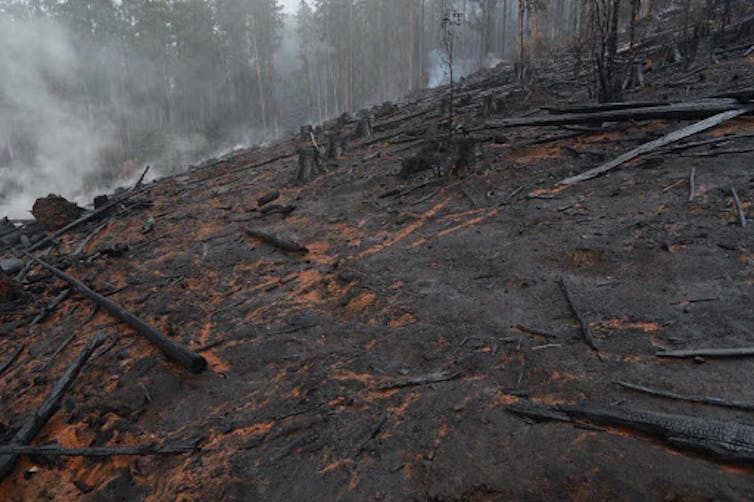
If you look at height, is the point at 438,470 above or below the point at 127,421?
above

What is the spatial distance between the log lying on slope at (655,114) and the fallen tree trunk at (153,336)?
25.0 ft

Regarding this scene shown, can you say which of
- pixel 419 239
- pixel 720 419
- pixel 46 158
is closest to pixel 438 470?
pixel 720 419

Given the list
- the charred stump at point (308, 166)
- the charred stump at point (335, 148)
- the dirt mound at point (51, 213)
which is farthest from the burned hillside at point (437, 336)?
the charred stump at point (335, 148)

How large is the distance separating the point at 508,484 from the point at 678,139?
253 inches

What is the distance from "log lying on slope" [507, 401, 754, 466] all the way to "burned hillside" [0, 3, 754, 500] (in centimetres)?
1

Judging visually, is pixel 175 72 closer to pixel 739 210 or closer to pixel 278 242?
pixel 278 242

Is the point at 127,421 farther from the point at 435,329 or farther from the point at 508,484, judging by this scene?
the point at 508,484

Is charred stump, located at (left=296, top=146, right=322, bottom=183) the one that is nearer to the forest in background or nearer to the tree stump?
the tree stump

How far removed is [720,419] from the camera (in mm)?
2445

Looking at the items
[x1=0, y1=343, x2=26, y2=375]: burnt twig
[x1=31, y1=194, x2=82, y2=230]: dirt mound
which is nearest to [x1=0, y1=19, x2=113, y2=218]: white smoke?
[x1=31, y1=194, x2=82, y2=230]: dirt mound

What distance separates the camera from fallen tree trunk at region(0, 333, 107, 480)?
3492 millimetres

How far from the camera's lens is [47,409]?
13.2 feet

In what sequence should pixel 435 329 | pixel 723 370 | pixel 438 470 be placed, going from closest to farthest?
pixel 438 470 < pixel 723 370 < pixel 435 329

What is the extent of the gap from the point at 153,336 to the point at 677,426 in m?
4.85
